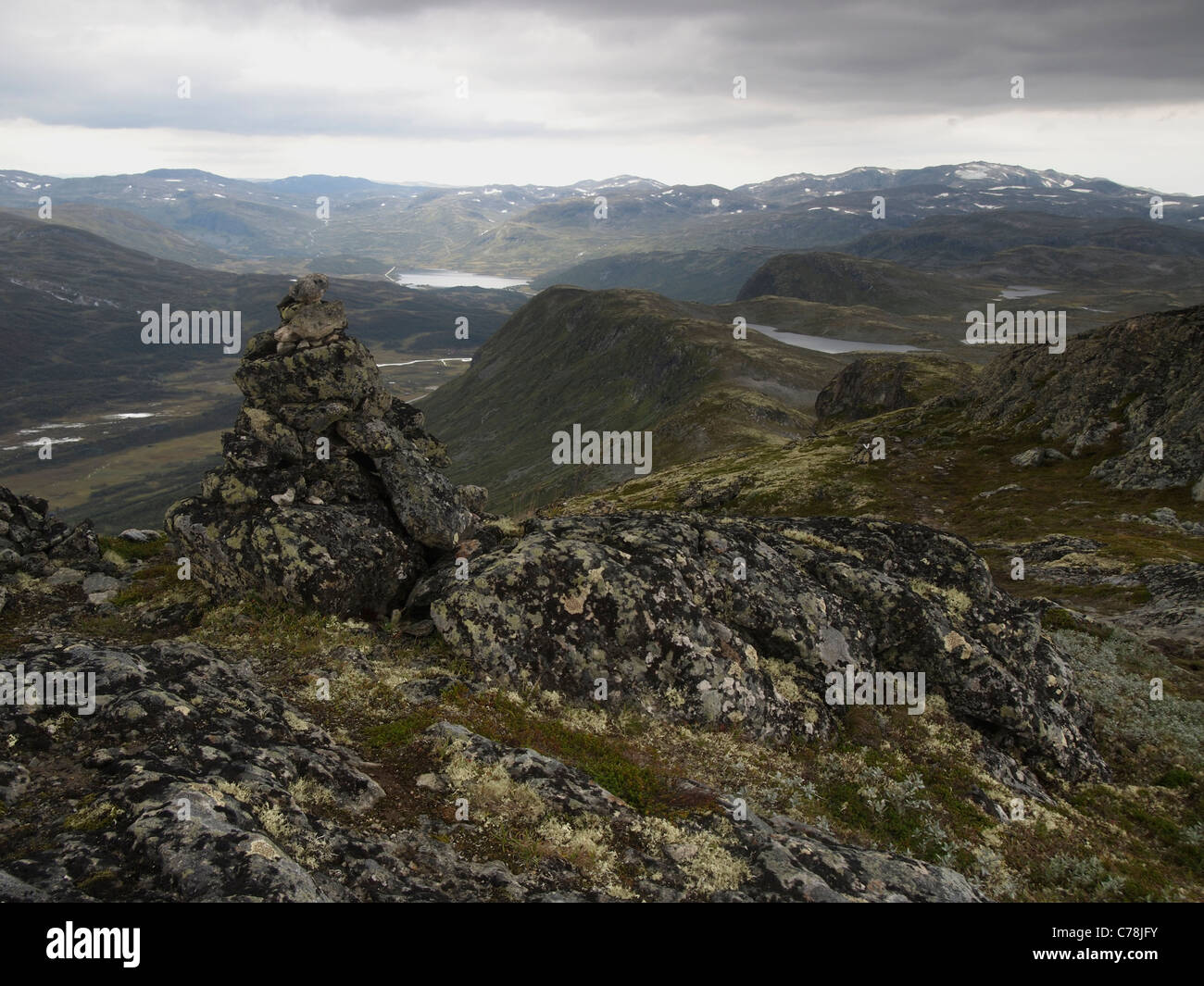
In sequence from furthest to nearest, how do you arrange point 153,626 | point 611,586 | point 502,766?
point 153,626 → point 611,586 → point 502,766

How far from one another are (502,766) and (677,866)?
4.19 metres

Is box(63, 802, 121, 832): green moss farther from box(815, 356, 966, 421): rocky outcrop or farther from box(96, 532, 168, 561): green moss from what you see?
box(815, 356, 966, 421): rocky outcrop

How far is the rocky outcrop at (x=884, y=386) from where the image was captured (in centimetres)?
12781

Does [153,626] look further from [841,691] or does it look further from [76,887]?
[841,691]

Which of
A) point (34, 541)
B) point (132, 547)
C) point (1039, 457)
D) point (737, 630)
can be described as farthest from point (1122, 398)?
point (34, 541)

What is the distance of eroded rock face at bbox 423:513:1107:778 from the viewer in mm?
19344

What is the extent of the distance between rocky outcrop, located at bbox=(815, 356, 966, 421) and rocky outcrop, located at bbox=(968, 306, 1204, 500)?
135ft

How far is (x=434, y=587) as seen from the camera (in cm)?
2377

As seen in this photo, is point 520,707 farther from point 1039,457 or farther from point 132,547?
point 1039,457

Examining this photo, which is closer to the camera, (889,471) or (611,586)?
(611,586)

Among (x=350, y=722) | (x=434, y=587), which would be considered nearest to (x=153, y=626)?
(x=434, y=587)

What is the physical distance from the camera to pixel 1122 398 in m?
69.3

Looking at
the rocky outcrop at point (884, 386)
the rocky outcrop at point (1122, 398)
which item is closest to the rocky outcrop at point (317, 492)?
the rocky outcrop at point (1122, 398)

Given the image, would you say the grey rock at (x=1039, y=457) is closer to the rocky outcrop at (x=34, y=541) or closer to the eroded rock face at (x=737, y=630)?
the eroded rock face at (x=737, y=630)
